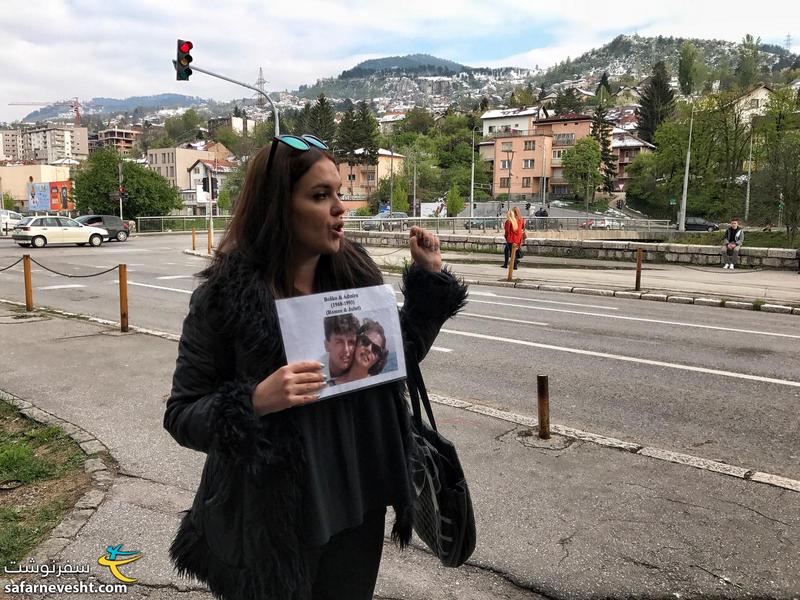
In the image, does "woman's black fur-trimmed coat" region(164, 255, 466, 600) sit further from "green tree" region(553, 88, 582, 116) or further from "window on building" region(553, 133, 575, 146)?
"green tree" region(553, 88, 582, 116)

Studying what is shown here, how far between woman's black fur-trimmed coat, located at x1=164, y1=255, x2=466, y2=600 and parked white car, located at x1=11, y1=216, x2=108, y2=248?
35128 millimetres

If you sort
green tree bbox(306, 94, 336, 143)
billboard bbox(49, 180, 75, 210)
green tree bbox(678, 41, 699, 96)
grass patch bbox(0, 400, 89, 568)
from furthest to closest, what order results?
green tree bbox(678, 41, 699, 96), green tree bbox(306, 94, 336, 143), billboard bbox(49, 180, 75, 210), grass patch bbox(0, 400, 89, 568)

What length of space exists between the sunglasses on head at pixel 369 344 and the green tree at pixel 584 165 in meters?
86.0

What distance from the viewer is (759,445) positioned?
17.1ft

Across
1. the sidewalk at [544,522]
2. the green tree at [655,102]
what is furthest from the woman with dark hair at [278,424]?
the green tree at [655,102]

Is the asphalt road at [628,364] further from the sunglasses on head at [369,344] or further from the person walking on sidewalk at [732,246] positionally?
the person walking on sidewalk at [732,246]

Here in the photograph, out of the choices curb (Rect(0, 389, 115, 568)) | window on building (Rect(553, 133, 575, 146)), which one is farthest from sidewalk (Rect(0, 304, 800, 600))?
window on building (Rect(553, 133, 575, 146))

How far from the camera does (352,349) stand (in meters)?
1.77

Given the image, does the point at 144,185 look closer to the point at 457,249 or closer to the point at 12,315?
the point at 457,249

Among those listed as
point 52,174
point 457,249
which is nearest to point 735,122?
point 457,249

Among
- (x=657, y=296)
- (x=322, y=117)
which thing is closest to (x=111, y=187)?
(x=657, y=296)

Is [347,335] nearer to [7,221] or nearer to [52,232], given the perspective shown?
[52,232]

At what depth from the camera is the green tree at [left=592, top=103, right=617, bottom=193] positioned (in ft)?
304

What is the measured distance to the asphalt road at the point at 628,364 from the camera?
561 cm
